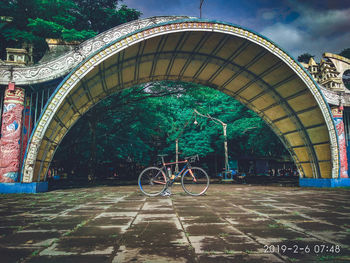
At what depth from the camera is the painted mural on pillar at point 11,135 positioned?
282 inches

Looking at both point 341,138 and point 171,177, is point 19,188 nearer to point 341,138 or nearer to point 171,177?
point 171,177

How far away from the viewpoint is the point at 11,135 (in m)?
7.30

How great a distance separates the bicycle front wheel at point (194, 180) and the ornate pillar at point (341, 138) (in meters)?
6.84

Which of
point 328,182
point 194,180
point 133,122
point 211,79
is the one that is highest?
point 211,79

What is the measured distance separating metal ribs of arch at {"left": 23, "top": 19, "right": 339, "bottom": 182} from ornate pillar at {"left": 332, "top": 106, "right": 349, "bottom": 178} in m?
0.49

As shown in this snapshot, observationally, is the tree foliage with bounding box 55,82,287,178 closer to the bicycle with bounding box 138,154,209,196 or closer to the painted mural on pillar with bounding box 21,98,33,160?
the painted mural on pillar with bounding box 21,98,33,160

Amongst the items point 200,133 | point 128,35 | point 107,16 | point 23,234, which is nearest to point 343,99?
point 128,35

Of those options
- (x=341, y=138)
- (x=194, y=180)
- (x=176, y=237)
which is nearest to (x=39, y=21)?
(x=194, y=180)

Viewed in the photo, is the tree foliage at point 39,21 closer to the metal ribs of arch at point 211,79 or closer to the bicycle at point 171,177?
the metal ribs of arch at point 211,79

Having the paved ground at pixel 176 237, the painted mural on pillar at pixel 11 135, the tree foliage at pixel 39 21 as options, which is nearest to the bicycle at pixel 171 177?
the paved ground at pixel 176 237

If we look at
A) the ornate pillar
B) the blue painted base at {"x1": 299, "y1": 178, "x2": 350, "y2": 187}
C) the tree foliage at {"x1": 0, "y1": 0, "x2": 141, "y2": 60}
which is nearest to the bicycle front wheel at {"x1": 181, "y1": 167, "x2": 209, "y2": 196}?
the blue painted base at {"x1": 299, "y1": 178, "x2": 350, "y2": 187}

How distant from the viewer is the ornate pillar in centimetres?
970

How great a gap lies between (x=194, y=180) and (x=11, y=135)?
5786 mm

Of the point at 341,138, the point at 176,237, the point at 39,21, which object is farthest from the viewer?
the point at 39,21
